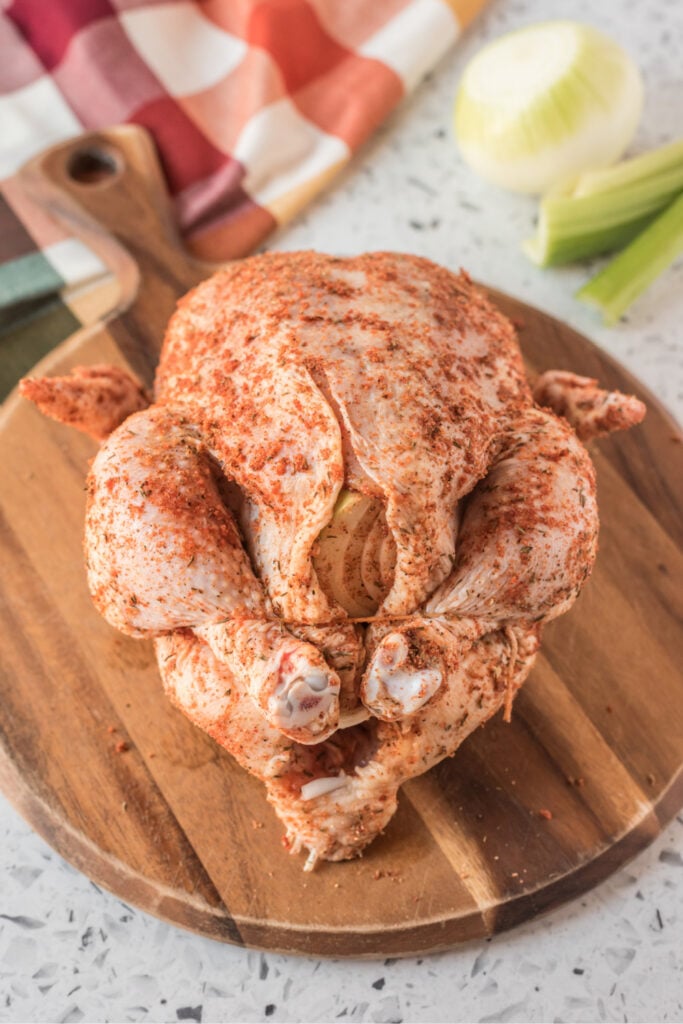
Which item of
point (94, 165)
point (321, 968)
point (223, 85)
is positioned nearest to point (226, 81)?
point (223, 85)

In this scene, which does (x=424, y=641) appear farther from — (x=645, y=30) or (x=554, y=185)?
(x=645, y=30)

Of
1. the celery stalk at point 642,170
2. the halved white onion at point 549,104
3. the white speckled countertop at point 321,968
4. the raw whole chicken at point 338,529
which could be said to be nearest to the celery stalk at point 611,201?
the celery stalk at point 642,170

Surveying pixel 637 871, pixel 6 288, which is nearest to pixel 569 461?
pixel 637 871

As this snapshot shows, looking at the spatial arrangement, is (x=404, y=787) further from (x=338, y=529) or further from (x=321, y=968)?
(x=338, y=529)

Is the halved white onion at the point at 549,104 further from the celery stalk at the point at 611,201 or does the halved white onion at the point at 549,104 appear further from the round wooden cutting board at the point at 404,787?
the round wooden cutting board at the point at 404,787

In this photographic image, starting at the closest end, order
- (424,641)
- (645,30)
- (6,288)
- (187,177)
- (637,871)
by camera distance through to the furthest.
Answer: (424,641) < (637,871) < (6,288) < (187,177) < (645,30)

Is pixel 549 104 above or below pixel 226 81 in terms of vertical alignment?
below
